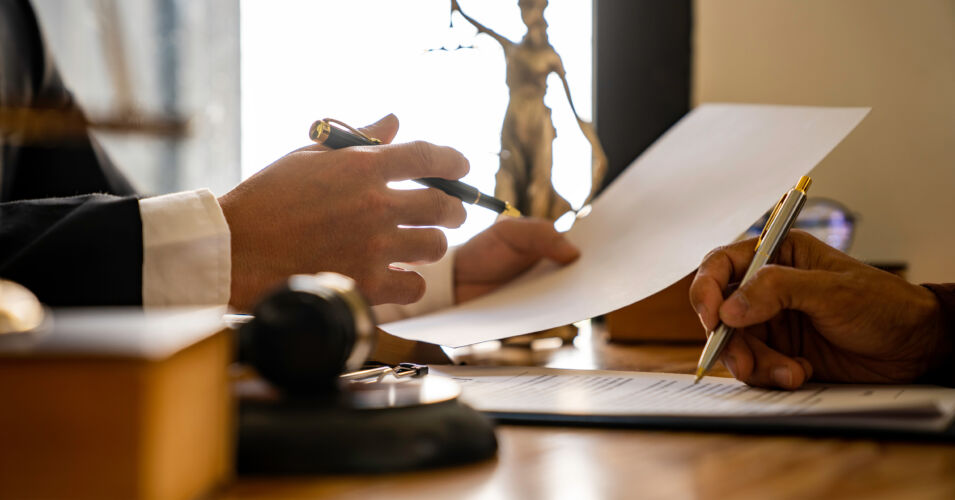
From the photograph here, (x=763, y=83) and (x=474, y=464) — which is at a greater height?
(x=763, y=83)

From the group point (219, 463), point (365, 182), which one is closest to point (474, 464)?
point (219, 463)

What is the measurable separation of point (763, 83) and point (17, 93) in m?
1.27

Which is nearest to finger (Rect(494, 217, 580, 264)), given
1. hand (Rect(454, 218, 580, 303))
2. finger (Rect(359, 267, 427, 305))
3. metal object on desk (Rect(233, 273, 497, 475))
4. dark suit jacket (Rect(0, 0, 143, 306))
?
hand (Rect(454, 218, 580, 303))

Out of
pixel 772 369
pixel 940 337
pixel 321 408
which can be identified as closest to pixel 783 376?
pixel 772 369

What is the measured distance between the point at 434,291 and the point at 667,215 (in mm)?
327

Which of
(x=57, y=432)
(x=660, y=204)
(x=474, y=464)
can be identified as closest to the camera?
(x=57, y=432)

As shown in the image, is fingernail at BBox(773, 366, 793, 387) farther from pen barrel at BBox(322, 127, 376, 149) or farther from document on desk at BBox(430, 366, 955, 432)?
pen barrel at BBox(322, 127, 376, 149)

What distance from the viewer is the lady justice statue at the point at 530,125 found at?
1.12 metres

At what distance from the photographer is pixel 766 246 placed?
586 millimetres

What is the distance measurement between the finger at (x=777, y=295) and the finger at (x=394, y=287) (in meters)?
0.34

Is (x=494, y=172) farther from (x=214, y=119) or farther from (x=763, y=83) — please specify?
(x=214, y=119)

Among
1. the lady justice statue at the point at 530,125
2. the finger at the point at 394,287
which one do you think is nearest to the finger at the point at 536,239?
the lady justice statue at the point at 530,125

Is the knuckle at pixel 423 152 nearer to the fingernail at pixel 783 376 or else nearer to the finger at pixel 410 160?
the finger at pixel 410 160

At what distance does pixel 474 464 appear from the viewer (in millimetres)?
360
